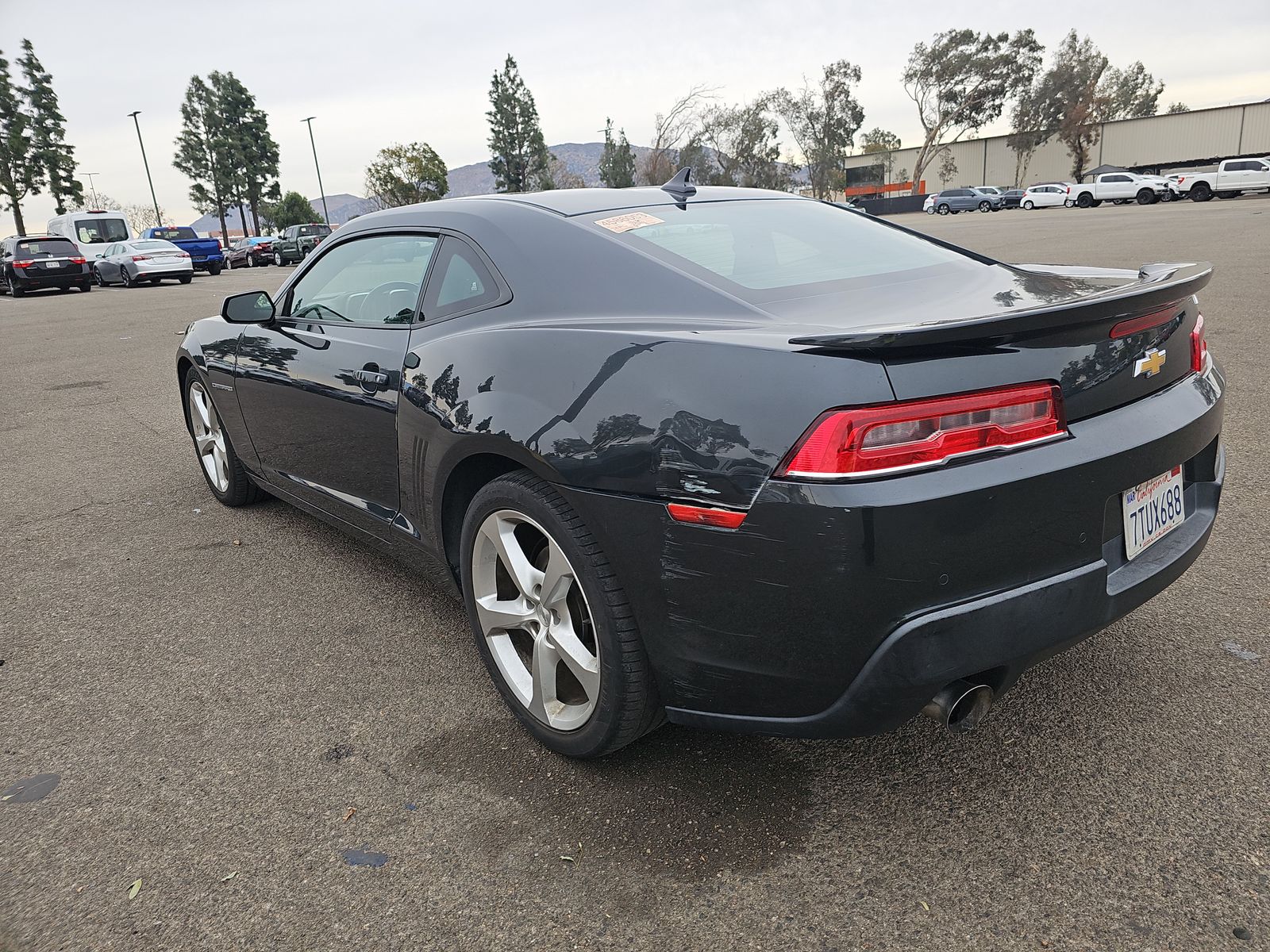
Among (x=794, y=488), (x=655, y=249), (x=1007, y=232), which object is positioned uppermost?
(x=655, y=249)

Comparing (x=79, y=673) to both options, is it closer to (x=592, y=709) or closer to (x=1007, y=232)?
(x=592, y=709)

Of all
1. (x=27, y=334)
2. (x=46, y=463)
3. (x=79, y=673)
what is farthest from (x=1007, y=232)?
(x=79, y=673)

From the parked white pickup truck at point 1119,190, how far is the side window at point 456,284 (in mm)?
49083

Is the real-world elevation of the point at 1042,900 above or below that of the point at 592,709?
below

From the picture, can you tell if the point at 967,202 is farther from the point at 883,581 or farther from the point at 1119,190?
the point at 883,581

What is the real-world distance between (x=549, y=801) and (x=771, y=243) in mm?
1715

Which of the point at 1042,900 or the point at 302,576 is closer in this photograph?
the point at 1042,900

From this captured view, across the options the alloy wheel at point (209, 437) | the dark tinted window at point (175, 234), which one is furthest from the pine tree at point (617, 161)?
the alloy wheel at point (209, 437)

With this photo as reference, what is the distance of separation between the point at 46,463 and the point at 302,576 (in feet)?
10.9

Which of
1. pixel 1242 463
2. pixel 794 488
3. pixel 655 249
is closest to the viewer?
pixel 794 488

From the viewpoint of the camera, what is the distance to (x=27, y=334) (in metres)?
14.6

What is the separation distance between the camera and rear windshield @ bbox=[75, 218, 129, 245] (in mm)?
29438

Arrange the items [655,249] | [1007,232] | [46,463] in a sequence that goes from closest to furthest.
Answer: [655,249], [46,463], [1007,232]

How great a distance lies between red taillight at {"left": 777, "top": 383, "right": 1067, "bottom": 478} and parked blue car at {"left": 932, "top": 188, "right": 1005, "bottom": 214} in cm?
5744
